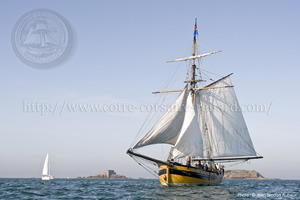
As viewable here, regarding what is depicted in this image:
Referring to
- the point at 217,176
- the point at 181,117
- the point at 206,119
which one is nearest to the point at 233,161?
the point at 217,176

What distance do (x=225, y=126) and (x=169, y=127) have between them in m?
13.2

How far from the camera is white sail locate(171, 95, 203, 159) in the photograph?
49.6 metres

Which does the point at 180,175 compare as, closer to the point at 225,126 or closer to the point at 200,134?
the point at 200,134

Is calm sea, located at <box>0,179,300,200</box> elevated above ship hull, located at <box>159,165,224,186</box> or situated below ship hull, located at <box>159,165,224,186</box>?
below

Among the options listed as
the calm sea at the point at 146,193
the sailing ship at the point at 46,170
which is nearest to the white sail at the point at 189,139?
the calm sea at the point at 146,193

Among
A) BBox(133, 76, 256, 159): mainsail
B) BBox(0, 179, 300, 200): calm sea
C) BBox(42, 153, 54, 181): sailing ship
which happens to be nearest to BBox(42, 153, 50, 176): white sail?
BBox(42, 153, 54, 181): sailing ship

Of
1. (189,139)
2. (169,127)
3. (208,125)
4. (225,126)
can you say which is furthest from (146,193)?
(225,126)

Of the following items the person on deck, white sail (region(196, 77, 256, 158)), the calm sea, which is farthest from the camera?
white sail (region(196, 77, 256, 158))

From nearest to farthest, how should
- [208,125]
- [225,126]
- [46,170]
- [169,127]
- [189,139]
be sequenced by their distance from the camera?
[169,127] → [189,139] → [225,126] → [208,125] → [46,170]

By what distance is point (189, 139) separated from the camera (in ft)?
167

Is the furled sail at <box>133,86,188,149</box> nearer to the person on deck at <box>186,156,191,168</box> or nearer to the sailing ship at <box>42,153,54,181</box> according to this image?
the person on deck at <box>186,156,191,168</box>

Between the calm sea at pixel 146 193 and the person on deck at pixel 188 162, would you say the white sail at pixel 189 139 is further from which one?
the calm sea at pixel 146 193

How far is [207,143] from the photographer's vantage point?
57438 mm

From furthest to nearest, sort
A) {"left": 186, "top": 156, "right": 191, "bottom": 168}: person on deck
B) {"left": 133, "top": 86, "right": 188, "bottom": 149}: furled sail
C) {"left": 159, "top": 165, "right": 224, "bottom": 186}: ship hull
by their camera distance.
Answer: {"left": 186, "top": 156, "right": 191, "bottom": 168}: person on deck, {"left": 159, "top": 165, "right": 224, "bottom": 186}: ship hull, {"left": 133, "top": 86, "right": 188, "bottom": 149}: furled sail
